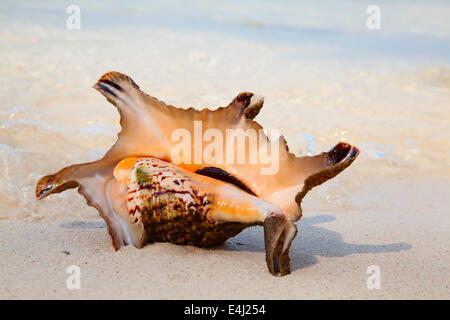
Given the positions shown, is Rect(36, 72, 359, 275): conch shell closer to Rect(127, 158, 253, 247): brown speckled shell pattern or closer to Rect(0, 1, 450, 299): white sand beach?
Rect(127, 158, 253, 247): brown speckled shell pattern

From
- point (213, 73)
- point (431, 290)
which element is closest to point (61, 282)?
point (431, 290)

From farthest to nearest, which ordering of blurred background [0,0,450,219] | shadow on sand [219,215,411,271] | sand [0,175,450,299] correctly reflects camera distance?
blurred background [0,0,450,219]
shadow on sand [219,215,411,271]
sand [0,175,450,299]

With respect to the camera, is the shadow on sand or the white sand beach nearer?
the white sand beach

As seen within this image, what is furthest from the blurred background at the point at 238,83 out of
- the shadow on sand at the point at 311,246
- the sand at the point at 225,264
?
the shadow on sand at the point at 311,246

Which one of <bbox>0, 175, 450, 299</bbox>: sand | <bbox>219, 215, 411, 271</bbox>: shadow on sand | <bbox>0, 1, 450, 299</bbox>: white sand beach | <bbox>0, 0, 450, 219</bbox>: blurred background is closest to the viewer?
<bbox>0, 175, 450, 299</bbox>: sand

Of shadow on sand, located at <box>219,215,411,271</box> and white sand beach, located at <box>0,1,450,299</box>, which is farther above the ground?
white sand beach, located at <box>0,1,450,299</box>

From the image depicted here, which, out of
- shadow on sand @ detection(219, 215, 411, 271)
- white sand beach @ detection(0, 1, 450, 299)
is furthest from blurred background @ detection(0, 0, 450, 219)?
shadow on sand @ detection(219, 215, 411, 271)

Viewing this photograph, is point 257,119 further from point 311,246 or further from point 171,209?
point 171,209

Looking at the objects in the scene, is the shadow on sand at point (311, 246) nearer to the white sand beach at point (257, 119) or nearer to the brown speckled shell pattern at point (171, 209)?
the white sand beach at point (257, 119)
